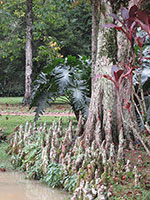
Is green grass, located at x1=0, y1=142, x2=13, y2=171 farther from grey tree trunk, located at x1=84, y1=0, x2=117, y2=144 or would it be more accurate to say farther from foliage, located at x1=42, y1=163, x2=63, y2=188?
grey tree trunk, located at x1=84, y1=0, x2=117, y2=144

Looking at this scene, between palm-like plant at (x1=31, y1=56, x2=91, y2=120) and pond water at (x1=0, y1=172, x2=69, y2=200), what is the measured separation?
250 centimetres

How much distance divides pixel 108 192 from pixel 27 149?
254 cm

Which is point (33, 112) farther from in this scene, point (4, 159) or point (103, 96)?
point (103, 96)

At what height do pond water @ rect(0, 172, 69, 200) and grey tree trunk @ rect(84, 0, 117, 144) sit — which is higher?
grey tree trunk @ rect(84, 0, 117, 144)

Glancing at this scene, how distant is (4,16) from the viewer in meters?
15.7

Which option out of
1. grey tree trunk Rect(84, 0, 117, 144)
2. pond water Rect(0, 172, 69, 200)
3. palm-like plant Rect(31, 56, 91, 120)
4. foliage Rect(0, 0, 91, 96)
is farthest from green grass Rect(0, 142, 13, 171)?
foliage Rect(0, 0, 91, 96)

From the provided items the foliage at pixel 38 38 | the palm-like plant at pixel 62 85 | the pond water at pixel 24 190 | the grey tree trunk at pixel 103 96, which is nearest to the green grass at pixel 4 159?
the pond water at pixel 24 190

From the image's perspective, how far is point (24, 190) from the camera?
15.7 feet

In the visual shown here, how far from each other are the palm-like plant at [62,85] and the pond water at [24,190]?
8.20ft

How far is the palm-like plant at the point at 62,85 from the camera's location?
777 cm

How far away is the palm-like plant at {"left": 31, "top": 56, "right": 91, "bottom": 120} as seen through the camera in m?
7.77

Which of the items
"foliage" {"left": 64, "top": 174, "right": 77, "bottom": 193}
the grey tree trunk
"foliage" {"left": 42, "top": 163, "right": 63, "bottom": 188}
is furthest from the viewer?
the grey tree trunk

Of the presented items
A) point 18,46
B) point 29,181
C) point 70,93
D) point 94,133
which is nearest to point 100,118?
point 94,133

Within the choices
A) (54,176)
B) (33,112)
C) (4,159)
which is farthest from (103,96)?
(33,112)
